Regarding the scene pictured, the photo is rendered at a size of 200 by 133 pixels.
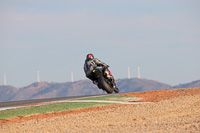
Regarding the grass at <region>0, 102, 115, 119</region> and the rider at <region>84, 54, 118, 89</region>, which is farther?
the rider at <region>84, 54, 118, 89</region>

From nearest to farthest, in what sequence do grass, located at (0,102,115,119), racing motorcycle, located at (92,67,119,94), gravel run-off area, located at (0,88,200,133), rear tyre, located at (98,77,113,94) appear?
1. gravel run-off area, located at (0,88,200,133)
2. grass, located at (0,102,115,119)
3. racing motorcycle, located at (92,67,119,94)
4. rear tyre, located at (98,77,113,94)

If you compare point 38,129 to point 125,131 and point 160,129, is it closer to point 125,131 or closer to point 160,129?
point 125,131

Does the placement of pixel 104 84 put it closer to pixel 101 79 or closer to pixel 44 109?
pixel 101 79

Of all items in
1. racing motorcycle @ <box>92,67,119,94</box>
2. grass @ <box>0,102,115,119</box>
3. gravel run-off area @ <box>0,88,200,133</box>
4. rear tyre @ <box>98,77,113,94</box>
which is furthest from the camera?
rear tyre @ <box>98,77,113,94</box>

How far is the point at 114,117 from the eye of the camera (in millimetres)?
14547

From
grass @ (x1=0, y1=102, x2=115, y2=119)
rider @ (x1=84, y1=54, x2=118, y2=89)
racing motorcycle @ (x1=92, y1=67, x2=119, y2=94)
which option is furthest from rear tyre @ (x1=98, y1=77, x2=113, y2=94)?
grass @ (x1=0, y1=102, x2=115, y2=119)

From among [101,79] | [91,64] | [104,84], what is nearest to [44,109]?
[91,64]

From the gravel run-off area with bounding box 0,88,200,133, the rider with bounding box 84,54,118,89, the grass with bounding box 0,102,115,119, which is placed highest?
the rider with bounding box 84,54,118,89

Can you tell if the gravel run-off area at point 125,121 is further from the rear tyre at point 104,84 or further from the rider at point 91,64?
the rear tyre at point 104,84

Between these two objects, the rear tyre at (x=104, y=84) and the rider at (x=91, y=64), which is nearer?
the rider at (x=91, y=64)

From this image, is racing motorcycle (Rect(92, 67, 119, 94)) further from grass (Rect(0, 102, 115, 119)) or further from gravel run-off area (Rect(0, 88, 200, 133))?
gravel run-off area (Rect(0, 88, 200, 133))

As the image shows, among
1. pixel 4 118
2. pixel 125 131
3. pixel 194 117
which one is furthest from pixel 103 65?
pixel 125 131

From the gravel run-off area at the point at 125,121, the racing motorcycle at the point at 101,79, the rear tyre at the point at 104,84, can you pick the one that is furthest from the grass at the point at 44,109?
the rear tyre at the point at 104,84

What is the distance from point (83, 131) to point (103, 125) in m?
→ 1.11
